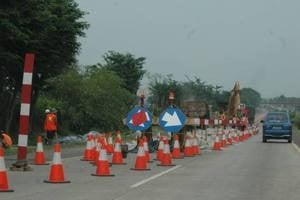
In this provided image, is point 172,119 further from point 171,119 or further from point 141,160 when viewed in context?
point 141,160

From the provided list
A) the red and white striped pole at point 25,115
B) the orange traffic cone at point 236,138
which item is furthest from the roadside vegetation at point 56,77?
the red and white striped pole at point 25,115

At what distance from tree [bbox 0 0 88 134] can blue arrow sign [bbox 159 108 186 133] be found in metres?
6.99

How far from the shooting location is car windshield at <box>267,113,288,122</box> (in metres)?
43.7

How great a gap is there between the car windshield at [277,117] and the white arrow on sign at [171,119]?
20766 mm

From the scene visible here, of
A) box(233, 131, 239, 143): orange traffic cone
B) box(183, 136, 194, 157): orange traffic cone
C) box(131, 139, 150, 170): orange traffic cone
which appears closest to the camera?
box(131, 139, 150, 170): orange traffic cone

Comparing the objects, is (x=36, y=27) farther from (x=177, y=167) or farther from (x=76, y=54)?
(x=177, y=167)

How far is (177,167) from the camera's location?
1978 centimetres

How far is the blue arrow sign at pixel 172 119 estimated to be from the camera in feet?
77.6

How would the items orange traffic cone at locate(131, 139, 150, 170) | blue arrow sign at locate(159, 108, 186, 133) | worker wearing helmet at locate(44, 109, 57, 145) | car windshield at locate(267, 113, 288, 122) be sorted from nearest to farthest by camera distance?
orange traffic cone at locate(131, 139, 150, 170), blue arrow sign at locate(159, 108, 186, 133), worker wearing helmet at locate(44, 109, 57, 145), car windshield at locate(267, 113, 288, 122)

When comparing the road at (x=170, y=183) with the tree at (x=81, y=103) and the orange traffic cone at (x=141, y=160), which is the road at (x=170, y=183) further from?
the tree at (x=81, y=103)

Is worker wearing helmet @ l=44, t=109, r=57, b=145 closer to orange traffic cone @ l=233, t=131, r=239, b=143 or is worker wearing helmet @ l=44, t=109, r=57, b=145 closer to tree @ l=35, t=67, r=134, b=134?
tree @ l=35, t=67, r=134, b=134

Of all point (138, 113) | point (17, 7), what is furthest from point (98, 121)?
point (138, 113)

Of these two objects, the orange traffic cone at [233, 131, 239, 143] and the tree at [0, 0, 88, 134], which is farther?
the orange traffic cone at [233, 131, 239, 143]

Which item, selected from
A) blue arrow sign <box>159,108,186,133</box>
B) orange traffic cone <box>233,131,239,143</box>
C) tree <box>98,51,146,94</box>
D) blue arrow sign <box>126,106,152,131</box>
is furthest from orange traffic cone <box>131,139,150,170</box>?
tree <box>98,51,146,94</box>
